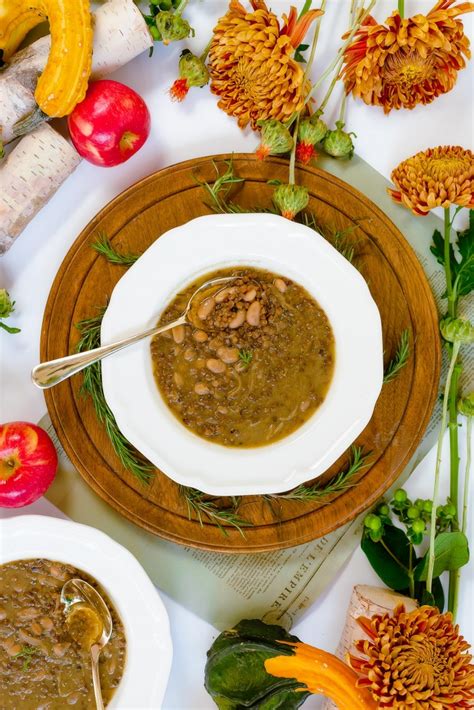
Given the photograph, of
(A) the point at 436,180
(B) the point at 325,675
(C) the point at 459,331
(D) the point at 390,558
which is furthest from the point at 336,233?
(B) the point at 325,675

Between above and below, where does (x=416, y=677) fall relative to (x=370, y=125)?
below

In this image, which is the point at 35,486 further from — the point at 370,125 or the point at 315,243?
the point at 370,125

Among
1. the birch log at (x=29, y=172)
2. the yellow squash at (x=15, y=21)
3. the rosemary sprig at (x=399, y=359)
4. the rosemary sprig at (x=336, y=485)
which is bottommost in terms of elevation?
the rosemary sprig at (x=336, y=485)

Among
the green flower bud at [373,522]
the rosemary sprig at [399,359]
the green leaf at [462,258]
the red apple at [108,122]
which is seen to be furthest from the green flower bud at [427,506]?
the red apple at [108,122]

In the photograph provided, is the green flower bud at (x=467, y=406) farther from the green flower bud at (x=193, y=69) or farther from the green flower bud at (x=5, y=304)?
the green flower bud at (x=5, y=304)

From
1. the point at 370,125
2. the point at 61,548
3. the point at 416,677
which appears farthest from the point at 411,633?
the point at 370,125

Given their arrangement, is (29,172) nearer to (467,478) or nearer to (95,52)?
(95,52)

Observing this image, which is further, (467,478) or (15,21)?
(467,478)
